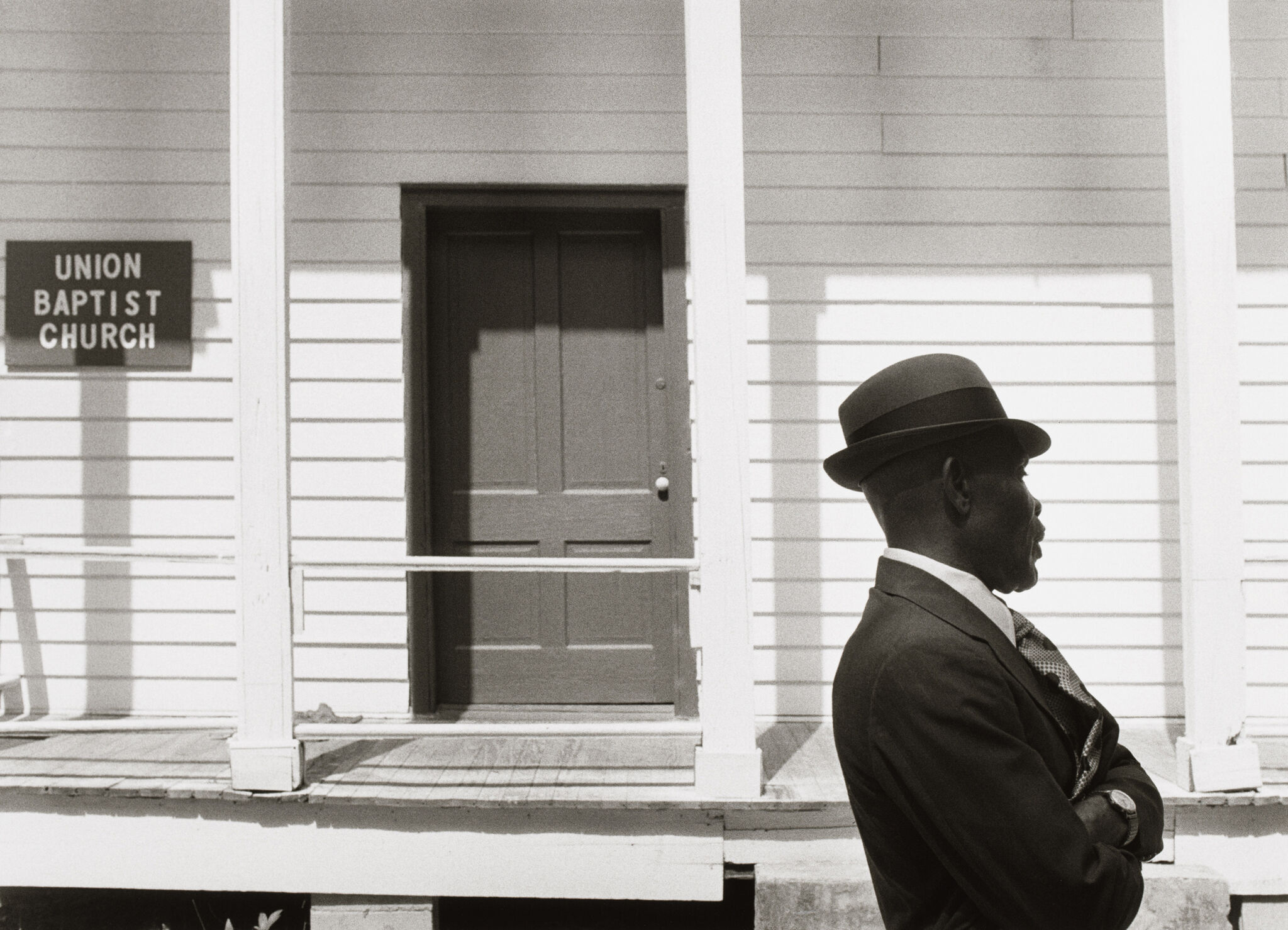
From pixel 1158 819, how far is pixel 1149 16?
4792 millimetres

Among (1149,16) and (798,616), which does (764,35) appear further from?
(798,616)

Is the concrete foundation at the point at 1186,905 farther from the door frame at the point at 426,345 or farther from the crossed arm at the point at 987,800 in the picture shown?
the crossed arm at the point at 987,800

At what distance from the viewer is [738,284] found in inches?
143

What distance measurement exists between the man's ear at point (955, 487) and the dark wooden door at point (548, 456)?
11.9 ft

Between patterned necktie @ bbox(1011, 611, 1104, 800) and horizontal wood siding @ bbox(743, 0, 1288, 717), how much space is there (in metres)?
3.57

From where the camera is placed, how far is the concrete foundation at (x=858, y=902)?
11.4ft

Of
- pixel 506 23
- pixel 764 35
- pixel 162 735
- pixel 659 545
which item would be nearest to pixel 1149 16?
pixel 764 35

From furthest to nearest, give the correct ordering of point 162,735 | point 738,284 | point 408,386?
point 408,386 < point 162,735 < point 738,284

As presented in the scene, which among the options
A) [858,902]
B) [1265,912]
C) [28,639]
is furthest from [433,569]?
[1265,912]

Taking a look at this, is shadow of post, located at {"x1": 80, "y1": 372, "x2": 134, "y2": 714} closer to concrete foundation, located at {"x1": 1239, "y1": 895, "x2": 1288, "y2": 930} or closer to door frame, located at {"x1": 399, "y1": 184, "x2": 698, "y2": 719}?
door frame, located at {"x1": 399, "y1": 184, "x2": 698, "y2": 719}

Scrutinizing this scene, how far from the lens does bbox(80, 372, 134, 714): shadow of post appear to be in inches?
197

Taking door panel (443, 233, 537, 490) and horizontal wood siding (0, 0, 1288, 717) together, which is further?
door panel (443, 233, 537, 490)

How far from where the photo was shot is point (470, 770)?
3936 millimetres

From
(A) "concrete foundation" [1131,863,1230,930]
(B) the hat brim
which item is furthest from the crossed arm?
(A) "concrete foundation" [1131,863,1230,930]
